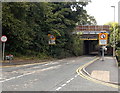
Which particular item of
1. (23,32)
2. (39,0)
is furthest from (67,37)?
(23,32)

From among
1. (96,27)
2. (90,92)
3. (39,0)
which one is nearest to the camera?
(90,92)

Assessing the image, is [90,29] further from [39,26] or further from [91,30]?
[39,26]

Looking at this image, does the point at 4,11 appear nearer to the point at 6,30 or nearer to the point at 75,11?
the point at 6,30

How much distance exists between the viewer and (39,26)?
108 ft

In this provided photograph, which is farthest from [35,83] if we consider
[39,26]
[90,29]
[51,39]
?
[90,29]

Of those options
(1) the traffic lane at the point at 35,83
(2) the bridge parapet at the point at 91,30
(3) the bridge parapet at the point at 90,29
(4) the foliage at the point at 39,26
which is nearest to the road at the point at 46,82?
(1) the traffic lane at the point at 35,83

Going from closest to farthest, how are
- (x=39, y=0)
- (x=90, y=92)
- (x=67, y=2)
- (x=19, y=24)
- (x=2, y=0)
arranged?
1. (x=90, y=92)
2. (x=2, y=0)
3. (x=19, y=24)
4. (x=39, y=0)
5. (x=67, y=2)

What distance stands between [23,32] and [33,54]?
572cm

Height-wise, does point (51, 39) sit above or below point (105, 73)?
above

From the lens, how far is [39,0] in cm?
2930

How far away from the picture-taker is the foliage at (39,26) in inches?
968

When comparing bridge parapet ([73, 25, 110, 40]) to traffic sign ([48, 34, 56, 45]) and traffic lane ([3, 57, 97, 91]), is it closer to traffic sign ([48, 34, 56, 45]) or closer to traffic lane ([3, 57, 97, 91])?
traffic sign ([48, 34, 56, 45])

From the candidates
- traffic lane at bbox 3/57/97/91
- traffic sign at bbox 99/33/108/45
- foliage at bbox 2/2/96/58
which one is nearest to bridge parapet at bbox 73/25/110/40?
foliage at bbox 2/2/96/58

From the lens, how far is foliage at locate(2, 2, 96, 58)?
2458 cm
